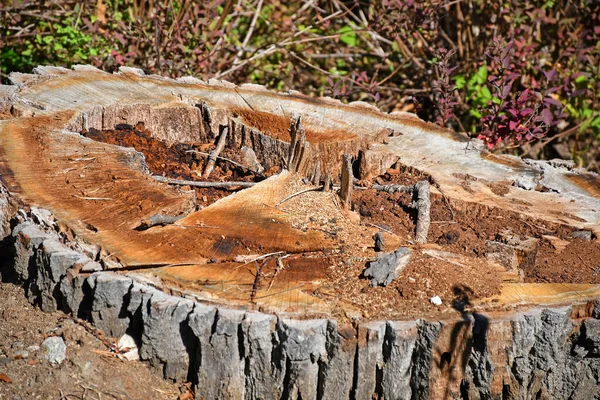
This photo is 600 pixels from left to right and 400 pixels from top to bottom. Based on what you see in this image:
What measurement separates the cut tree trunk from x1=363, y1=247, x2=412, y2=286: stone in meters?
0.07

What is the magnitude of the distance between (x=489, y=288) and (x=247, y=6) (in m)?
4.54

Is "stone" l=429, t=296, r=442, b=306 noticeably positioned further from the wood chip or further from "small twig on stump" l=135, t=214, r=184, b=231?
the wood chip

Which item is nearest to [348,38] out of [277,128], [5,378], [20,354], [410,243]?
[277,128]

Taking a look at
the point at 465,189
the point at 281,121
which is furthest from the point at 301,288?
the point at 281,121

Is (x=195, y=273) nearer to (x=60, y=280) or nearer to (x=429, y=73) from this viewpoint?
(x=60, y=280)

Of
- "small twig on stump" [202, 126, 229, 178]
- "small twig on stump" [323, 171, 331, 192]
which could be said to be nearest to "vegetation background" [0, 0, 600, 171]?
"small twig on stump" [202, 126, 229, 178]

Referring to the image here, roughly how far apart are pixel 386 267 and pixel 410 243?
32 centimetres

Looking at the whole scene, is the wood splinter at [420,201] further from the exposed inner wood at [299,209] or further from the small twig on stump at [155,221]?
the small twig on stump at [155,221]

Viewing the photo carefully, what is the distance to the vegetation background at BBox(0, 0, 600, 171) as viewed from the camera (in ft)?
17.3

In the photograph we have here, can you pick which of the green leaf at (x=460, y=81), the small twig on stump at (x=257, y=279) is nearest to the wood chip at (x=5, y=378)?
the small twig on stump at (x=257, y=279)

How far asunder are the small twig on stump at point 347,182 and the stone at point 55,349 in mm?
1264

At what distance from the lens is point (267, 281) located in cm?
237

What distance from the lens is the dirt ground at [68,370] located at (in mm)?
2336

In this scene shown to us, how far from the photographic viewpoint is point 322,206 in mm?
2928
